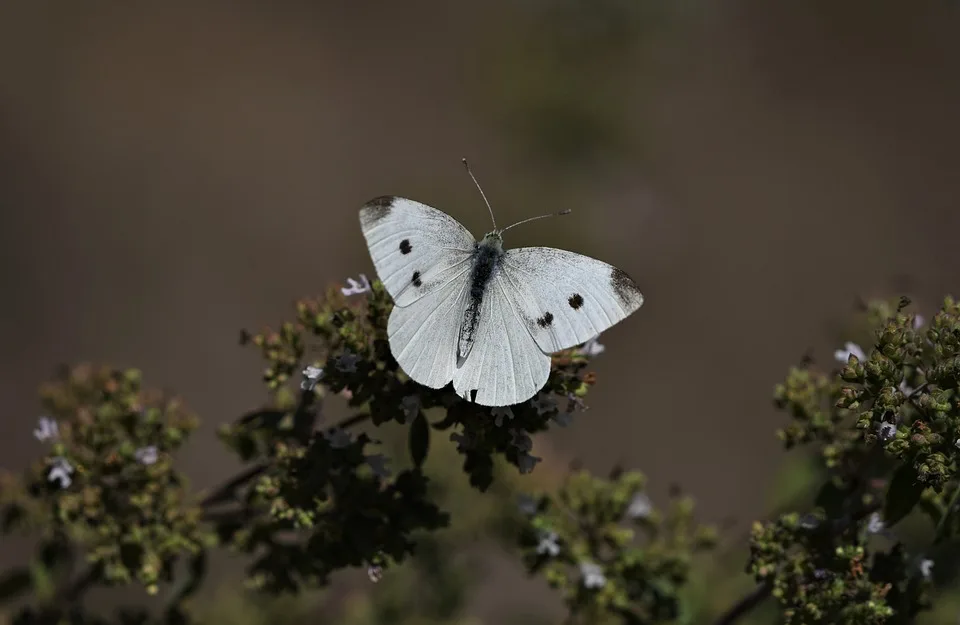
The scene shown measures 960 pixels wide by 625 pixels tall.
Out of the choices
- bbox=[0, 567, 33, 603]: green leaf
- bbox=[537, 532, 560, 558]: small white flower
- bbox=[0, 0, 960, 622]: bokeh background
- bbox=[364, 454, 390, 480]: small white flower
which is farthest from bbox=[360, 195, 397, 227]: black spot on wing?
bbox=[0, 0, 960, 622]: bokeh background

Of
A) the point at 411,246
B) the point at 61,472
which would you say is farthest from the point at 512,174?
the point at 61,472

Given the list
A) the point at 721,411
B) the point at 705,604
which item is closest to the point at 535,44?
the point at 721,411

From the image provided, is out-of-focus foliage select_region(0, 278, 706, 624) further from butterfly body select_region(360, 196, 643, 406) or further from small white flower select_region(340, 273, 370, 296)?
butterfly body select_region(360, 196, 643, 406)

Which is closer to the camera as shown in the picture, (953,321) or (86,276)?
(953,321)

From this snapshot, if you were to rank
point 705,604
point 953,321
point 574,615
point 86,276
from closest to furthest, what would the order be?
point 953,321, point 574,615, point 705,604, point 86,276

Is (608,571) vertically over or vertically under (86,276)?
under

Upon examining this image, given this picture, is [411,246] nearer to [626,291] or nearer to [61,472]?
Result: [626,291]

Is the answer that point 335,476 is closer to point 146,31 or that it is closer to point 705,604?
point 705,604
